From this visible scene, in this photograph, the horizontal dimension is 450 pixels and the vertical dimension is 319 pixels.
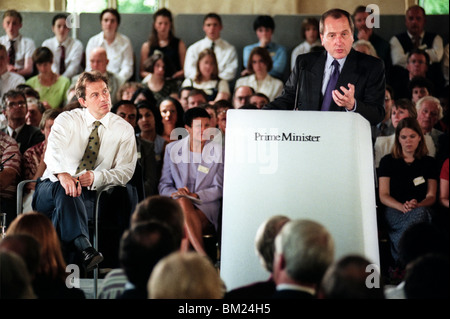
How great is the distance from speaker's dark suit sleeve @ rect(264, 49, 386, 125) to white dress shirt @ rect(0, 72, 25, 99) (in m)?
3.62

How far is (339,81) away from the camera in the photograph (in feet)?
11.7

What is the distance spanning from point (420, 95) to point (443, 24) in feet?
5.24

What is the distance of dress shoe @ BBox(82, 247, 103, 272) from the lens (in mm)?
3803

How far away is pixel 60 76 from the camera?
6.81 meters

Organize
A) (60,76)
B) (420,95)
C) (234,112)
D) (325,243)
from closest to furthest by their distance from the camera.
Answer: (325,243) → (234,112) → (420,95) → (60,76)

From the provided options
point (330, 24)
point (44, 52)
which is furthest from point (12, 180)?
point (330, 24)

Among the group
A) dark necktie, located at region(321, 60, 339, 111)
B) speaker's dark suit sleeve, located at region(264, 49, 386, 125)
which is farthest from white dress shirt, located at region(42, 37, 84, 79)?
dark necktie, located at region(321, 60, 339, 111)

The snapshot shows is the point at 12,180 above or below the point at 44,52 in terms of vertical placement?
below

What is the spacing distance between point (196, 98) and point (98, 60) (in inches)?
42.3

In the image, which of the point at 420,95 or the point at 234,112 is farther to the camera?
the point at 420,95

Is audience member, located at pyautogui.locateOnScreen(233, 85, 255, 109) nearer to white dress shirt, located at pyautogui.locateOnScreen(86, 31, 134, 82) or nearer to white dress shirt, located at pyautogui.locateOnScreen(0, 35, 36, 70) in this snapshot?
white dress shirt, located at pyautogui.locateOnScreen(86, 31, 134, 82)

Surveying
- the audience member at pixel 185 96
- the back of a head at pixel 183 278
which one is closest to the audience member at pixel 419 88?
the audience member at pixel 185 96

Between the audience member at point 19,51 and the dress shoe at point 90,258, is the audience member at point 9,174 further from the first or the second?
the audience member at point 19,51
